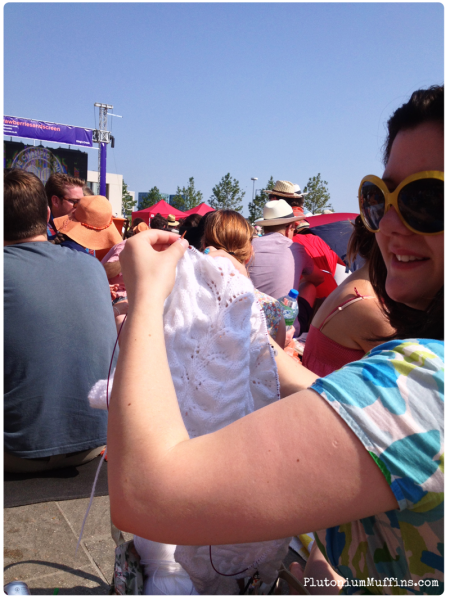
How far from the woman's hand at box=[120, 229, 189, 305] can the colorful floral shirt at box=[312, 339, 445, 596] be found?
432 millimetres

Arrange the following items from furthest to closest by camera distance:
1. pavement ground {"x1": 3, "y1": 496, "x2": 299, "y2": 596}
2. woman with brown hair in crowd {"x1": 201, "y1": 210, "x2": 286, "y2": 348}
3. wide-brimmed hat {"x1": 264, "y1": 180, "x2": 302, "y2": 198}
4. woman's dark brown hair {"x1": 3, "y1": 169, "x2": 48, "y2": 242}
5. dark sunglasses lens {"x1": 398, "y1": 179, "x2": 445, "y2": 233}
→ wide-brimmed hat {"x1": 264, "y1": 180, "x2": 302, "y2": 198}, woman with brown hair in crowd {"x1": 201, "y1": 210, "x2": 286, "y2": 348}, woman's dark brown hair {"x1": 3, "y1": 169, "x2": 48, "y2": 242}, pavement ground {"x1": 3, "y1": 496, "x2": 299, "y2": 596}, dark sunglasses lens {"x1": 398, "y1": 179, "x2": 445, "y2": 233}

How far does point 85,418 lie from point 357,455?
2468 millimetres

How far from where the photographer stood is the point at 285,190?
716 cm

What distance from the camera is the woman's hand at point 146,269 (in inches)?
39.2

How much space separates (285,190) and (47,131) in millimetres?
22668

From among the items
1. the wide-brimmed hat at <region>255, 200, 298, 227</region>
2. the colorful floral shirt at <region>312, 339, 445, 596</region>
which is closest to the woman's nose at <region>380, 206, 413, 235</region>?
the colorful floral shirt at <region>312, 339, 445, 596</region>

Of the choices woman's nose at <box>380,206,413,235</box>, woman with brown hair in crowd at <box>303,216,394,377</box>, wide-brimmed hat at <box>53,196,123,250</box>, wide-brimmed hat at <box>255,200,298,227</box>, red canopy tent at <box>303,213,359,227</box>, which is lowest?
woman with brown hair in crowd at <box>303,216,394,377</box>

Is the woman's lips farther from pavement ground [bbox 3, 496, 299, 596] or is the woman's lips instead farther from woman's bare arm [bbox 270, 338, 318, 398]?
pavement ground [bbox 3, 496, 299, 596]

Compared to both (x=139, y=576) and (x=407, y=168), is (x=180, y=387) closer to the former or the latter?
(x=139, y=576)

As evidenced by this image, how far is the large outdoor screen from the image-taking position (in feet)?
71.0

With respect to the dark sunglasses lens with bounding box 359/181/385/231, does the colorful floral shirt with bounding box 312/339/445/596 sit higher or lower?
lower

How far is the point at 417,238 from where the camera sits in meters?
1.02

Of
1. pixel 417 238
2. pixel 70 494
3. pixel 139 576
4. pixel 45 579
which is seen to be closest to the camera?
pixel 417 238

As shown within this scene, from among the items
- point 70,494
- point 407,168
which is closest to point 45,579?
point 70,494
